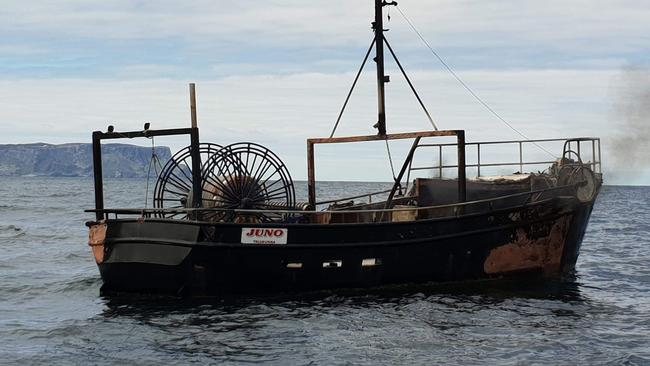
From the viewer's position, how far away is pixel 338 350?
13.3 metres

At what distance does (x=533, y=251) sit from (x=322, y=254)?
4766mm

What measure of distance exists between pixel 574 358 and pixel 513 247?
5.42m

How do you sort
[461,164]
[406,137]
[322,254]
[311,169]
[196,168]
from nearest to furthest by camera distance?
[322,254] < [196,168] < [461,164] < [406,137] < [311,169]

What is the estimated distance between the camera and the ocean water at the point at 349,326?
13031 millimetres

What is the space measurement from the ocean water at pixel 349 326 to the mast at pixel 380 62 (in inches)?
154

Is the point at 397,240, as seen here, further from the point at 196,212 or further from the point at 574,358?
the point at 574,358

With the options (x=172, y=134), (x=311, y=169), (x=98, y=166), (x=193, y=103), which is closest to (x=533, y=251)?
(x=311, y=169)

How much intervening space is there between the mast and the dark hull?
292cm

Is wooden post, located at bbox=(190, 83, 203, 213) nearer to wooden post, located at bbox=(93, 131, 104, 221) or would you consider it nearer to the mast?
wooden post, located at bbox=(93, 131, 104, 221)

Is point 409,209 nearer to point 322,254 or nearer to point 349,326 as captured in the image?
point 322,254

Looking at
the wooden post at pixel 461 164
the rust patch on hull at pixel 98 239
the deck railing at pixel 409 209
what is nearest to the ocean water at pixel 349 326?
the rust patch on hull at pixel 98 239

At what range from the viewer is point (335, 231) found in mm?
16719

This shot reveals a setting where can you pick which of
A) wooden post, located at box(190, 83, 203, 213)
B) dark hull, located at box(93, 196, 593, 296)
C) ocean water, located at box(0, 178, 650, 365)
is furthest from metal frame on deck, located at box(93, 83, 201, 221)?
ocean water, located at box(0, 178, 650, 365)

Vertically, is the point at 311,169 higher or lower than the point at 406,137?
lower
